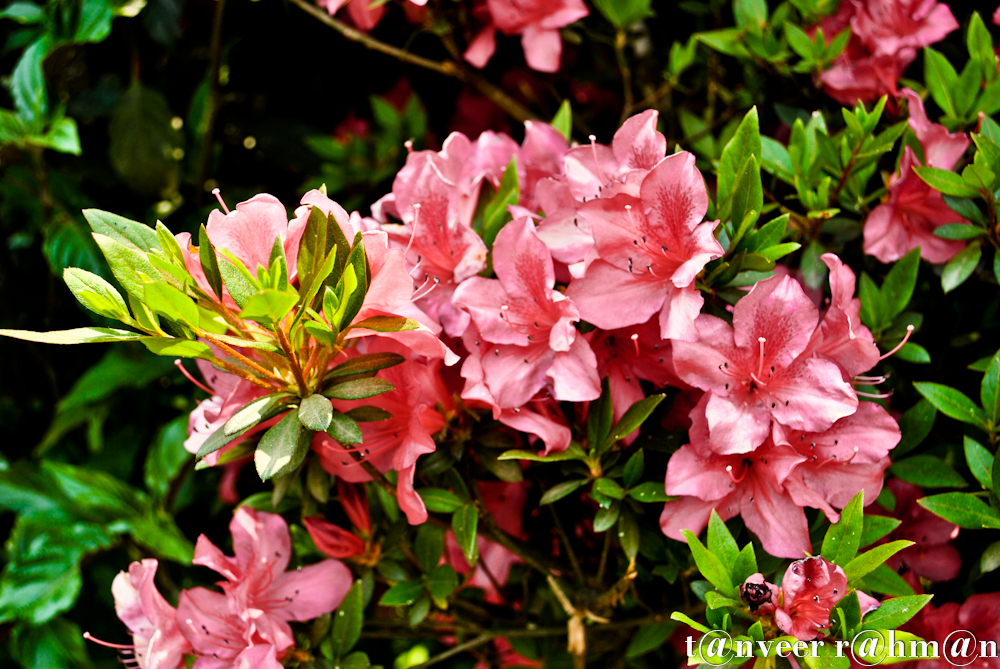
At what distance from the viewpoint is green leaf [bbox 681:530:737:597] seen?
0.73 metres

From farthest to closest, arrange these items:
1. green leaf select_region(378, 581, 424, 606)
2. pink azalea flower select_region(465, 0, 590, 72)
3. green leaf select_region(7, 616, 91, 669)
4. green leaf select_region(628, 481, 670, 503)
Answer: green leaf select_region(7, 616, 91, 669) → pink azalea flower select_region(465, 0, 590, 72) → green leaf select_region(378, 581, 424, 606) → green leaf select_region(628, 481, 670, 503)

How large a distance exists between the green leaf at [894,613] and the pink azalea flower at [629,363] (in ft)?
0.92

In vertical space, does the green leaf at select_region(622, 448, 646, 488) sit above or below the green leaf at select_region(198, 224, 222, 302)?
below

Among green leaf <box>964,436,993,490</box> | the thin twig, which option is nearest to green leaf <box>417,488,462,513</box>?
green leaf <box>964,436,993,490</box>

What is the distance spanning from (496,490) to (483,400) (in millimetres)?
226

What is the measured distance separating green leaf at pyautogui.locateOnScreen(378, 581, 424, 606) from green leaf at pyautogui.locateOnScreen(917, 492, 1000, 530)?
0.57 m

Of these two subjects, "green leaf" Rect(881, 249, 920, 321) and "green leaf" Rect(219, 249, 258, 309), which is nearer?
"green leaf" Rect(219, 249, 258, 309)

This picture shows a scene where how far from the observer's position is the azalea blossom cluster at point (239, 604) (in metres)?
0.88

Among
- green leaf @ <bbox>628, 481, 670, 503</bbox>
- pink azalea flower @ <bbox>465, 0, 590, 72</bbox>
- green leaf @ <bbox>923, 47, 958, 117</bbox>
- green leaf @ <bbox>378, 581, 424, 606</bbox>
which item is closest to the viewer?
green leaf @ <bbox>628, 481, 670, 503</bbox>

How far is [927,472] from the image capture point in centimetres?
88

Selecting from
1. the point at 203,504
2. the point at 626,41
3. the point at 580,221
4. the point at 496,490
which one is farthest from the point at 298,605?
the point at 626,41

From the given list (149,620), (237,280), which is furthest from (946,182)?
(149,620)

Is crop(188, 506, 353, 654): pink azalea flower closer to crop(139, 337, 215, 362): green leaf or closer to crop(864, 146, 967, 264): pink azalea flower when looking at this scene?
crop(139, 337, 215, 362): green leaf

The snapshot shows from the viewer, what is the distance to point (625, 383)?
0.88m
